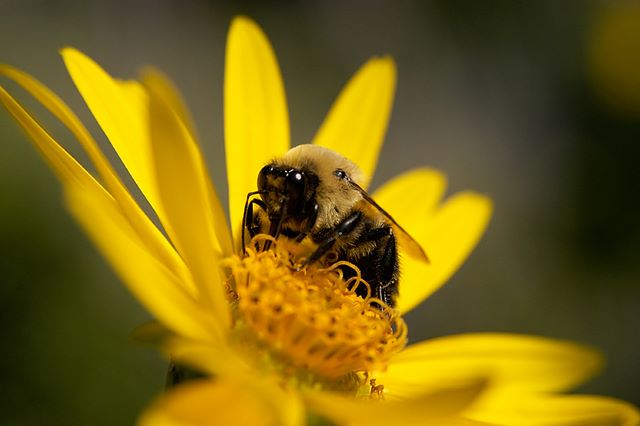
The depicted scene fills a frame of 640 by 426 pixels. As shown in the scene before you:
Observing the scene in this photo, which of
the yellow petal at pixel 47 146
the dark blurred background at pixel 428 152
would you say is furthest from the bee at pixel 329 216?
the dark blurred background at pixel 428 152

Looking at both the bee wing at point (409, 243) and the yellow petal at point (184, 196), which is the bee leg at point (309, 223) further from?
the yellow petal at point (184, 196)

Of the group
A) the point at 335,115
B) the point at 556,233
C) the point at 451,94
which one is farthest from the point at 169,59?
the point at 335,115

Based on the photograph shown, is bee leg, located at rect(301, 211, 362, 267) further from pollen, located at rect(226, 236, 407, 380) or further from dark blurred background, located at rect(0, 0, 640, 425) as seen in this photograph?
dark blurred background, located at rect(0, 0, 640, 425)

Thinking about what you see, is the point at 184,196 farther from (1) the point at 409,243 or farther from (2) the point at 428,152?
(2) the point at 428,152

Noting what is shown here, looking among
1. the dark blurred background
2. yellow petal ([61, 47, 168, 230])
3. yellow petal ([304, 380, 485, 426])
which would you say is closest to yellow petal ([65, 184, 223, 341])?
yellow petal ([304, 380, 485, 426])

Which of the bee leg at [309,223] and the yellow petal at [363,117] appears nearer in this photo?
the bee leg at [309,223]

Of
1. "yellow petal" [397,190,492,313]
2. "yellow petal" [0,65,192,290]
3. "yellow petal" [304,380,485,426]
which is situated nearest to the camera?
"yellow petal" [304,380,485,426]

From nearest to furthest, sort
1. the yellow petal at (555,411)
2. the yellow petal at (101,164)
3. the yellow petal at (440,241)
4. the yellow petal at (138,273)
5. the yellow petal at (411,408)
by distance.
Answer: the yellow petal at (138,273)
the yellow petal at (411,408)
the yellow petal at (101,164)
the yellow petal at (555,411)
the yellow petal at (440,241)
